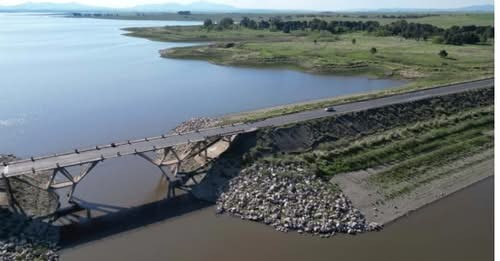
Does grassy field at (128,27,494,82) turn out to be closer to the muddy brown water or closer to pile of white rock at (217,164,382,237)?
pile of white rock at (217,164,382,237)

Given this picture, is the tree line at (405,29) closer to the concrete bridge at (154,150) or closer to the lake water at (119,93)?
the lake water at (119,93)

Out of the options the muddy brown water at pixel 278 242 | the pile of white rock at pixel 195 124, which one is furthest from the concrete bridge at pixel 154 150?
the pile of white rock at pixel 195 124

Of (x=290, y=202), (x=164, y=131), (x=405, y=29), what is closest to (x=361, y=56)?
(x=405, y=29)

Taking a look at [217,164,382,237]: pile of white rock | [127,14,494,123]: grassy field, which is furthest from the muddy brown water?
[127,14,494,123]: grassy field

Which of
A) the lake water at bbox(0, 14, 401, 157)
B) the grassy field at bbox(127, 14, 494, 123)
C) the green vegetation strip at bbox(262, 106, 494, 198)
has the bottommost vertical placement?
the green vegetation strip at bbox(262, 106, 494, 198)

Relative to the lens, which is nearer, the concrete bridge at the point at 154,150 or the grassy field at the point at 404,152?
the concrete bridge at the point at 154,150

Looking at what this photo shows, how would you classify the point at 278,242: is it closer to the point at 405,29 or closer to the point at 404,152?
the point at 404,152

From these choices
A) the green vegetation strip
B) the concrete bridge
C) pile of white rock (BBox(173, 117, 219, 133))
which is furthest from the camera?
pile of white rock (BBox(173, 117, 219, 133))
